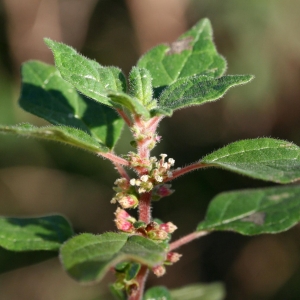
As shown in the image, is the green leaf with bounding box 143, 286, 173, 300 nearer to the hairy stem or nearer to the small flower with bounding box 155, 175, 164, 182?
the hairy stem

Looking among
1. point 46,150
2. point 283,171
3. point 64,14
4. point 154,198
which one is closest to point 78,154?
point 46,150

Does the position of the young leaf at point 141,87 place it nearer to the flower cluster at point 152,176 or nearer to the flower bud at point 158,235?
the flower cluster at point 152,176

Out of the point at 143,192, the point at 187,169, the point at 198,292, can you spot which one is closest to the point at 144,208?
the point at 143,192

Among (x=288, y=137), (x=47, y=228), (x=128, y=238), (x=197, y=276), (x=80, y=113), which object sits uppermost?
(x=80, y=113)

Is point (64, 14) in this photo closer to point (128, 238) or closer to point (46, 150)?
point (46, 150)

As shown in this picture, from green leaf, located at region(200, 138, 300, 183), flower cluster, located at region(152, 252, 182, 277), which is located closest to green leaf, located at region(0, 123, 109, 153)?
green leaf, located at region(200, 138, 300, 183)

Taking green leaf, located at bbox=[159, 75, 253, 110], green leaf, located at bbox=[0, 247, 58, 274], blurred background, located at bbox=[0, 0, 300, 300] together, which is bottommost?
green leaf, located at bbox=[0, 247, 58, 274]

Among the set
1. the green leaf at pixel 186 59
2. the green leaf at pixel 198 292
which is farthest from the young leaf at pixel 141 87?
the green leaf at pixel 198 292
